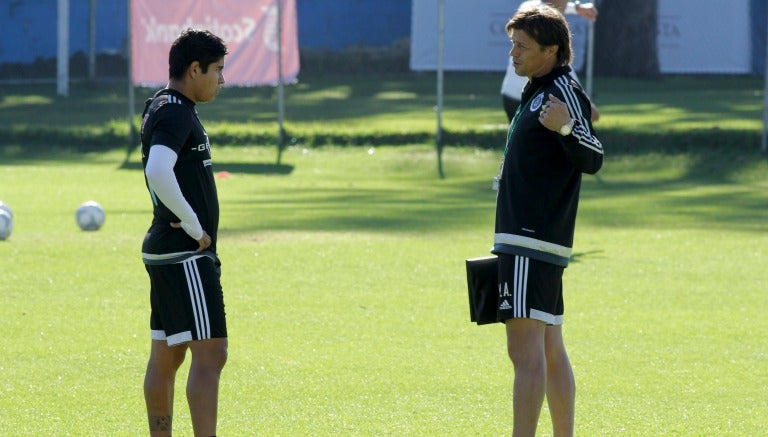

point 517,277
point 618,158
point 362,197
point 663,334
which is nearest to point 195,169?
point 517,277

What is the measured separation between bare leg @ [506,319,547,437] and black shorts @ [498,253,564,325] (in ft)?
0.14

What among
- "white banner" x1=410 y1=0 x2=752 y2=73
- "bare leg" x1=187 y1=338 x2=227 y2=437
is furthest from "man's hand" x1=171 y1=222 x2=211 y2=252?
"white banner" x1=410 y1=0 x2=752 y2=73

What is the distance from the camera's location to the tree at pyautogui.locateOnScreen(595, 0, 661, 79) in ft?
91.1

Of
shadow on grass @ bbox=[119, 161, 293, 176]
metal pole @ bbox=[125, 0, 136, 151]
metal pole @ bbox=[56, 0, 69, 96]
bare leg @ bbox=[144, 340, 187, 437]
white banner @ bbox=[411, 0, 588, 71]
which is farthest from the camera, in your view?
white banner @ bbox=[411, 0, 588, 71]

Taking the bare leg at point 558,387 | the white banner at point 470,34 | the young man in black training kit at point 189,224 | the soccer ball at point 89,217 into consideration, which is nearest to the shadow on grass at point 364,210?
the soccer ball at point 89,217

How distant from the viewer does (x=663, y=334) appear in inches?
342

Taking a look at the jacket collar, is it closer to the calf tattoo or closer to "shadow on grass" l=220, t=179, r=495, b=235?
the calf tattoo

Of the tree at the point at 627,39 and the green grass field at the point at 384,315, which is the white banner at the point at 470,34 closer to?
the tree at the point at 627,39

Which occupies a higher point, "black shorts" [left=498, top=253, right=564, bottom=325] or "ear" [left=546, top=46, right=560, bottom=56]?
"ear" [left=546, top=46, right=560, bottom=56]

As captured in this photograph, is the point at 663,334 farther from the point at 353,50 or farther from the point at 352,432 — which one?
the point at 353,50

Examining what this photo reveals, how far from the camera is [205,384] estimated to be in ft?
18.3

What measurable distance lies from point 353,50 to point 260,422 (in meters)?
25.6

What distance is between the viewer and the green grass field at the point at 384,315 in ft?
22.2

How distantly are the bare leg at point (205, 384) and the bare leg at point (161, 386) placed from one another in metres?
0.21
